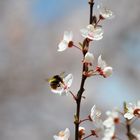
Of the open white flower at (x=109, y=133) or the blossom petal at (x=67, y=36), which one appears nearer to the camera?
the open white flower at (x=109, y=133)

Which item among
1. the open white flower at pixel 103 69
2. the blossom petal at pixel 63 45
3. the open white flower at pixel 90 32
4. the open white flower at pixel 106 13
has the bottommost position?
the open white flower at pixel 103 69

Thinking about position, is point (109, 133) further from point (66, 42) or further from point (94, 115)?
point (66, 42)

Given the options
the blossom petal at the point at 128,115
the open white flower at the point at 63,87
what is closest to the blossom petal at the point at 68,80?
the open white flower at the point at 63,87

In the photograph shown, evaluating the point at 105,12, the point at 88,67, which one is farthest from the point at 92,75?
the point at 105,12

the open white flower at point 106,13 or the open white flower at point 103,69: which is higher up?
the open white flower at point 106,13

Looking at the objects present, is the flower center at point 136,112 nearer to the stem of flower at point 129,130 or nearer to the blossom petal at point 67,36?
the stem of flower at point 129,130

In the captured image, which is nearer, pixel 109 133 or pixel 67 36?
pixel 109 133

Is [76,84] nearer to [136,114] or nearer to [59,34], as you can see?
[59,34]
